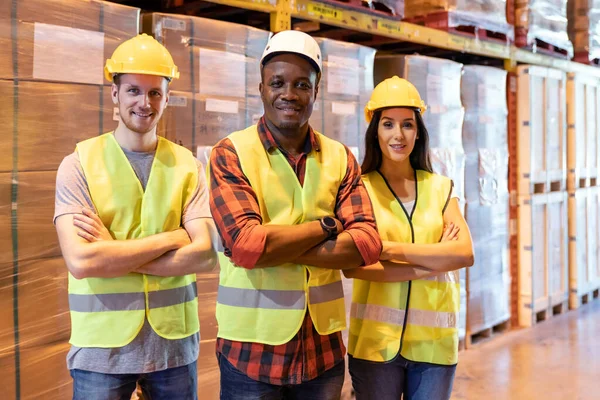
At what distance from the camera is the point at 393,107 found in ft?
9.30

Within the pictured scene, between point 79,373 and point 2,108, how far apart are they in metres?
Answer: 1.41

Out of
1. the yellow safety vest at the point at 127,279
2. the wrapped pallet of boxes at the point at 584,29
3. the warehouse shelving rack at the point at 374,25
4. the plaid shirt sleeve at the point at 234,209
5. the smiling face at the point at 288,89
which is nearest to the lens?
the plaid shirt sleeve at the point at 234,209

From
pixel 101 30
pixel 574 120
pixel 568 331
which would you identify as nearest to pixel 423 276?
pixel 101 30

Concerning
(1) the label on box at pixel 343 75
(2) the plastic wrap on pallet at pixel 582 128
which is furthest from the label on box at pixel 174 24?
(2) the plastic wrap on pallet at pixel 582 128

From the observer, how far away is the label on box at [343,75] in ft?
14.6

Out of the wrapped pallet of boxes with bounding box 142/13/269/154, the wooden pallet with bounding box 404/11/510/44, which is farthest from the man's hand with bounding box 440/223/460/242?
the wooden pallet with bounding box 404/11/510/44

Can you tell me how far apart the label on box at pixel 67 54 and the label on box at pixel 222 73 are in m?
0.60

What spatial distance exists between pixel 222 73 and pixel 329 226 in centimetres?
190

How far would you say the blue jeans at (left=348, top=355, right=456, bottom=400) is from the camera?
261 centimetres

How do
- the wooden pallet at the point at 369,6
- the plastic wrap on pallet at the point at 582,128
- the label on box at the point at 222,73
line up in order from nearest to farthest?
the label on box at the point at 222,73
the wooden pallet at the point at 369,6
the plastic wrap on pallet at the point at 582,128

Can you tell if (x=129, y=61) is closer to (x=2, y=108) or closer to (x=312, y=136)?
(x=312, y=136)

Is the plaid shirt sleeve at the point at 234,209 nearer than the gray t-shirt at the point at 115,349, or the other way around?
the plaid shirt sleeve at the point at 234,209

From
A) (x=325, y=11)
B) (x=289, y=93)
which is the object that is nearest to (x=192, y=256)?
(x=289, y=93)

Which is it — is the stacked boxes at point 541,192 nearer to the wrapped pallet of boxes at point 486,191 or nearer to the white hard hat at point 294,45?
the wrapped pallet of boxes at point 486,191
